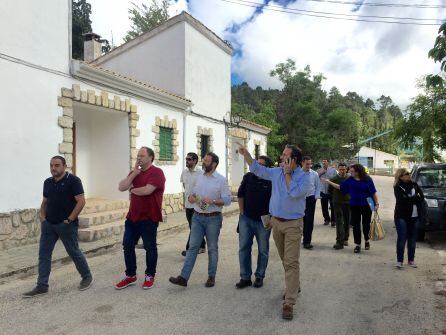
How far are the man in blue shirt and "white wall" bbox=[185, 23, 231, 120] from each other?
984cm

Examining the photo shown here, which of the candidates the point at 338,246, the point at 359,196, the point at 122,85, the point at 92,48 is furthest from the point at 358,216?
the point at 92,48

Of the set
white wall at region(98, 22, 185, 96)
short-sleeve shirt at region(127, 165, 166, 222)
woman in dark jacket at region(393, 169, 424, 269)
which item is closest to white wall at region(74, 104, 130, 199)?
white wall at region(98, 22, 185, 96)

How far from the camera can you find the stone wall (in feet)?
23.4

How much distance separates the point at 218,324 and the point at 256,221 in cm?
151

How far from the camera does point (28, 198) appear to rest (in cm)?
764

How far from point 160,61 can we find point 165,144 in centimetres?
358

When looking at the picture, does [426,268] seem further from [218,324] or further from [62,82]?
[62,82]

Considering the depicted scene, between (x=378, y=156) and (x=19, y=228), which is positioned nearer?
(x=19, y=228)

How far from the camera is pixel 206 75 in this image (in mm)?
15102

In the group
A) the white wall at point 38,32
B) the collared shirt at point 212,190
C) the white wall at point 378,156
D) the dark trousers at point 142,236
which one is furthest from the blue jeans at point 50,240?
the white wall at point 378,156

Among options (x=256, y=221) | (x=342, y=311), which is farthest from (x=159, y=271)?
(x=342, y=311)

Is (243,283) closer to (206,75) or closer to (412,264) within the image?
(412,264)

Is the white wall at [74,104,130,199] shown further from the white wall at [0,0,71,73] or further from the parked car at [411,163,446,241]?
the parked car at [411,163,446,241]

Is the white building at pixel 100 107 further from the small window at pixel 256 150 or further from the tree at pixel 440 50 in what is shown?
the tree at pixel 440 50
